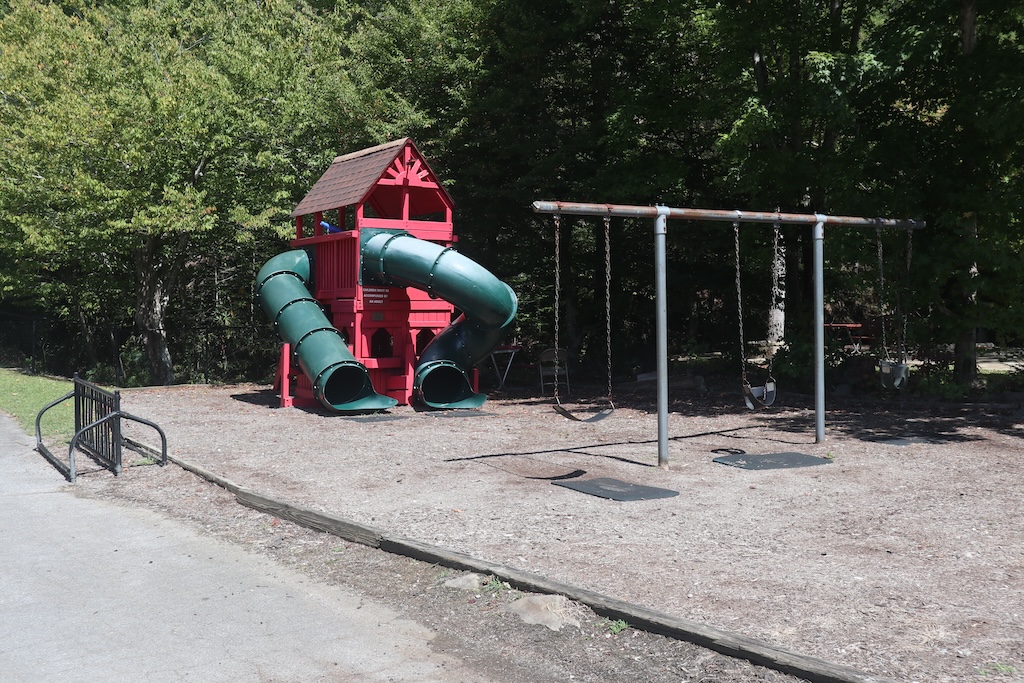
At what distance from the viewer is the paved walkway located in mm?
4980

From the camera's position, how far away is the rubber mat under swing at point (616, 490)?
8.99 meters

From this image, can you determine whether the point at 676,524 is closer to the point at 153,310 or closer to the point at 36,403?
the point at 36,403

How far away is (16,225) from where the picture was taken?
21.3 meters

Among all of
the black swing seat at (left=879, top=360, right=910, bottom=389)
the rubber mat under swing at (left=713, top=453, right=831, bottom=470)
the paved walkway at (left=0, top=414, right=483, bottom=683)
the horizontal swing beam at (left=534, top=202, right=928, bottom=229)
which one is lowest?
the paved walkway at (left=0, top=414, right=483, bottom=683)

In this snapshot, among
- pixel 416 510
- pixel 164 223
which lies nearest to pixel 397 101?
pixel 164 223

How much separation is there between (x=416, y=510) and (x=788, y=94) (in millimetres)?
11395

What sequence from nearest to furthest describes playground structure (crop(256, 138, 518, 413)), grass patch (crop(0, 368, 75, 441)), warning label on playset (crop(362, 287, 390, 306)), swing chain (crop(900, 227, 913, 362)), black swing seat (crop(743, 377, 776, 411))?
1. black swing seat (crop(743, 377, 776, 411))
2. grass patch (crop(0, 368, 75, 441))
3. swing chain (crop(900, 227, 913, 362))
4. playground structure (crop(256, 138, 518, 413))
5. warning label on playset (crop(362, 287, 390, 306))

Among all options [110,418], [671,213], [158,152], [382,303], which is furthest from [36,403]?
[671,213]

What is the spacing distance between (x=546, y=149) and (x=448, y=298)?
622 centimetres

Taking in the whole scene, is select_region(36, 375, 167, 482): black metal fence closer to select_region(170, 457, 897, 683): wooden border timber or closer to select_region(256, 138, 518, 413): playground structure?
select_region(170, 457, 897, 683): wooden border timber

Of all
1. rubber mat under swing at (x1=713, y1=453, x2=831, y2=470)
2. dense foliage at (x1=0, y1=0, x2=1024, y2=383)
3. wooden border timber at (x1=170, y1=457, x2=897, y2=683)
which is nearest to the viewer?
wooden border timber at (x1=170, y1=457, x2=897, y2=683)

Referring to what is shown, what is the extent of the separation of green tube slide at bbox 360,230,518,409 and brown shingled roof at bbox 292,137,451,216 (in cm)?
79

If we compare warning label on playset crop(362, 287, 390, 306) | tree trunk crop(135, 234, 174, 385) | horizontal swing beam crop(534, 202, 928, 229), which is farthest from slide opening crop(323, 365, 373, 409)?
tree trunk crop(135, 234, 174, 385)

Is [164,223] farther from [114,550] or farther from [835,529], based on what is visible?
[835,529]
